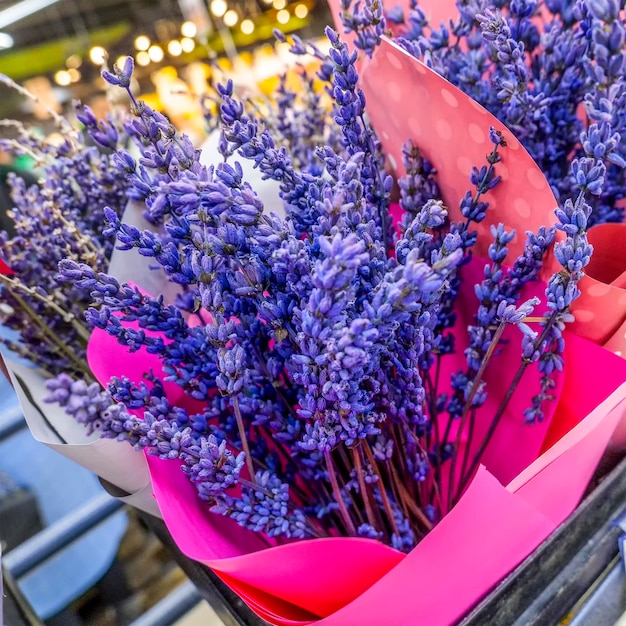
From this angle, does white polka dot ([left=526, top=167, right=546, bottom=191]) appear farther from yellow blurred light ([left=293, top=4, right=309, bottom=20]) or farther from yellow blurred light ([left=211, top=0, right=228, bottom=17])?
yellow blurred light ([left=293, top=4, right=309, bottom=20])

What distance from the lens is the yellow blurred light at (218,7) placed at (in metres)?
3.24

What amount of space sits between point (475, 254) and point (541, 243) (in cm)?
13

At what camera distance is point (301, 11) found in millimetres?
3572

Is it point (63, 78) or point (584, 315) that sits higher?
point (63, 78)

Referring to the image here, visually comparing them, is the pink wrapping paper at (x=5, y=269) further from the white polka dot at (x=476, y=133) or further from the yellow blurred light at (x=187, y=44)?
the yellow blurred light at (x=187, y=44)

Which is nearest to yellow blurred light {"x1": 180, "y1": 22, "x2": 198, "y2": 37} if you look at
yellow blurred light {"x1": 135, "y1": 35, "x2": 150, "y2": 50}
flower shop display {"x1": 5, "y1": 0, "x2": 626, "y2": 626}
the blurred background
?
the blurred background

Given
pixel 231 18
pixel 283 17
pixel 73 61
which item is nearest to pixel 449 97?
pixel 73 61

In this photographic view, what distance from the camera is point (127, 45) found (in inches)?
114

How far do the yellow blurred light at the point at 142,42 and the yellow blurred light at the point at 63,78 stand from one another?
39 cm

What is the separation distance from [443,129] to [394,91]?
67 millimetres

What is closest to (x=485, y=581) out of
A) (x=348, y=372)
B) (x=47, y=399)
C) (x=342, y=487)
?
Answer: (x=342, y=487)

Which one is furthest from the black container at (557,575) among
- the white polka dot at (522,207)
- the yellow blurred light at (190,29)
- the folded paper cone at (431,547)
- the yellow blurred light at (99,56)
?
the yellow blurred light at (190,29)

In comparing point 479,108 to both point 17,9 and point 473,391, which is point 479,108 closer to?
point 473,391

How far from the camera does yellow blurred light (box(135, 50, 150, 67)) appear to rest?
3188mm
